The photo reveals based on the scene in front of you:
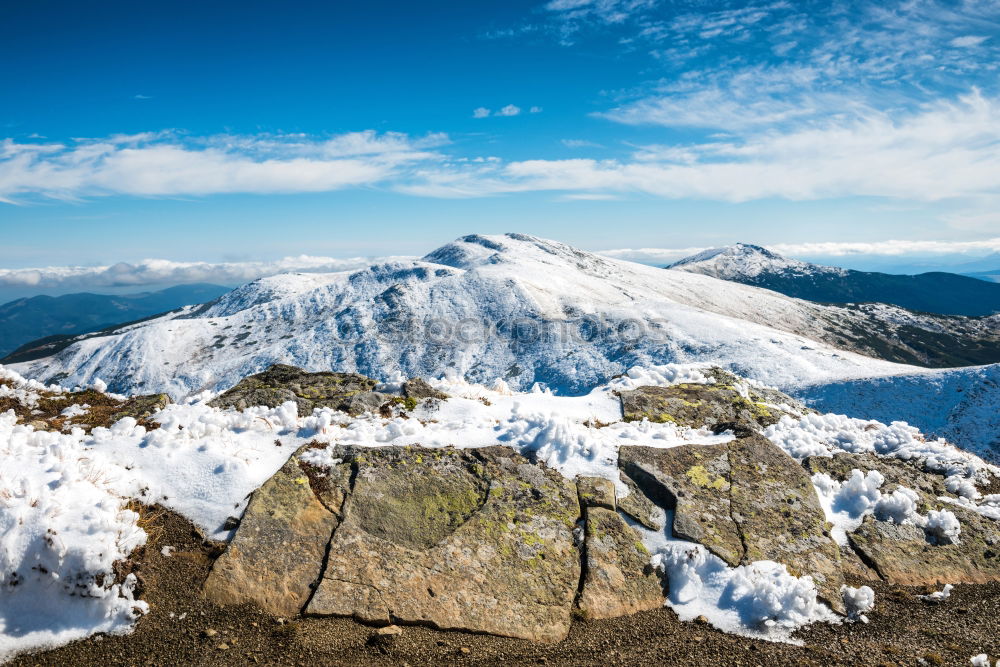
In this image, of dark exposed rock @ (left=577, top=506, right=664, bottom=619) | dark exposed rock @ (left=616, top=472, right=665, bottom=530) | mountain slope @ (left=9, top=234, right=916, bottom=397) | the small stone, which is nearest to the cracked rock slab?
the small stone

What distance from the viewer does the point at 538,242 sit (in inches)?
7776

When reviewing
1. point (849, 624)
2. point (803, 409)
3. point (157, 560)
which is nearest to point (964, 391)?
point (803, 409)

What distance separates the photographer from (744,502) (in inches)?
456

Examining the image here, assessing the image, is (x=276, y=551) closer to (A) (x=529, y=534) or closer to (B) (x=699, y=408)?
(A) (x=529, y=534)

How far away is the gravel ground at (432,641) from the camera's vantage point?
729 cm

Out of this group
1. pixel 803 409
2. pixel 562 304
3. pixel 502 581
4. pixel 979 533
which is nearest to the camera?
pixel 502 581

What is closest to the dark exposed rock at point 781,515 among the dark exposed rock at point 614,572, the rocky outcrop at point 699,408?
the rocky outcrop at point 699,408

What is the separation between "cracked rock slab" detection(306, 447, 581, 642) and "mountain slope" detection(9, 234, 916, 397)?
61.2m

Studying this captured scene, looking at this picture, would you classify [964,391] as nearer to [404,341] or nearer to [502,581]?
[502,581]

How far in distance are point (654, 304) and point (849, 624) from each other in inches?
4165

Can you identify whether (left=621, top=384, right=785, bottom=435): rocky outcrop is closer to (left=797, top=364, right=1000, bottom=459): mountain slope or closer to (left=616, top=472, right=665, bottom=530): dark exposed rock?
(left=616, top=472, right=665, bottom=530): dark exposed rock

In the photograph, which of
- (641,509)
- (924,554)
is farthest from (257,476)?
(924,554)

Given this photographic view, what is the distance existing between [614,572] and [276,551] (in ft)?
21.5

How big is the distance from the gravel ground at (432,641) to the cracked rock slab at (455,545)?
0.34 meters
